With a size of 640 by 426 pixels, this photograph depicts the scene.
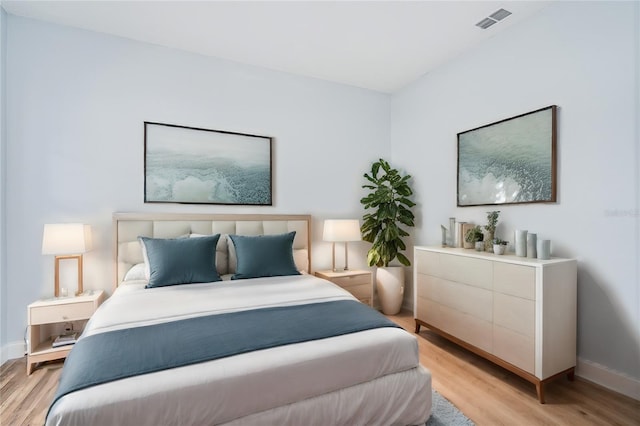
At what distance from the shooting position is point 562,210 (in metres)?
2.38

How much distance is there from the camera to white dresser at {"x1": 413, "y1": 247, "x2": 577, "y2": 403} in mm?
2041

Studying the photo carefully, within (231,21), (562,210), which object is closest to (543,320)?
(562,210)

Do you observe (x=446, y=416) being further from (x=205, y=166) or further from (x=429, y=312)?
(x=205, y=166)

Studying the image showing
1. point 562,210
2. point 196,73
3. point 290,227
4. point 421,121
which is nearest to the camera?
point 562,210

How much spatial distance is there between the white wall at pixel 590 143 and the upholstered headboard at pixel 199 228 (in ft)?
6.79

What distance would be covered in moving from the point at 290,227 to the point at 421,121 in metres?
2.11

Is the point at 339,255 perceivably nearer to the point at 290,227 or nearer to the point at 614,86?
the point at 290,227

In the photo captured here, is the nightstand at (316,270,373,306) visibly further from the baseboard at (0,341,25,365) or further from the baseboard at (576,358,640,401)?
the baseboard at (0,341,25,365)

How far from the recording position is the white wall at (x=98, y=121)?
8.48 feet

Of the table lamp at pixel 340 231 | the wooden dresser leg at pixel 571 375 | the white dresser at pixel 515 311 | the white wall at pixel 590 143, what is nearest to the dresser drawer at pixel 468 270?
the white dresser at pixel 515 311

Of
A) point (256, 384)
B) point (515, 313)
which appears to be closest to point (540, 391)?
point (515, 313)

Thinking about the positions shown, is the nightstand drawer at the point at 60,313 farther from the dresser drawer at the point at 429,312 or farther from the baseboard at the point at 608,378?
the baseboard at the point at 608,378

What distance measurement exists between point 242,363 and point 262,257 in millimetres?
1478

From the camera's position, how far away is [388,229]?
12.0ft
